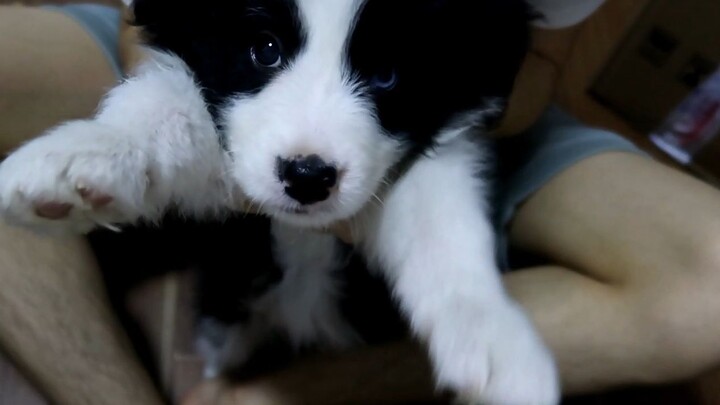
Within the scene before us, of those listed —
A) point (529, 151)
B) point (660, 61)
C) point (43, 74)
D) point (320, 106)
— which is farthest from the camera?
point (660, 61)

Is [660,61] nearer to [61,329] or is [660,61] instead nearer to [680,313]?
[680,313]

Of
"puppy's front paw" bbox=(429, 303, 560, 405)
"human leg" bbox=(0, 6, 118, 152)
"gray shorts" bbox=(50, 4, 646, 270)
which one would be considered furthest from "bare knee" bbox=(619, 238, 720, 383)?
"human leg" bbox=(0, 6, 118, 152)

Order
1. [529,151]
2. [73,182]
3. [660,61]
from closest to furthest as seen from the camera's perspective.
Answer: [73,182]
[529,151]
[660,61]

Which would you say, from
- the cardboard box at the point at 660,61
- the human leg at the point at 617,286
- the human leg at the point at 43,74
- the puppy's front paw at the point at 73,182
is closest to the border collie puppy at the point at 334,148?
the puppy's front paw at the point at 73,182

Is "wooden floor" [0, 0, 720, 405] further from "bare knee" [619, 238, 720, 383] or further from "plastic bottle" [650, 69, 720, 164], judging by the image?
"bare knee" [619, 238, 720, 383]

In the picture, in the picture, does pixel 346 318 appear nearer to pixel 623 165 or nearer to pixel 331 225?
pixel 331 225

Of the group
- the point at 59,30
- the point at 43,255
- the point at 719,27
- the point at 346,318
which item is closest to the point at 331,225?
the point at 346,318

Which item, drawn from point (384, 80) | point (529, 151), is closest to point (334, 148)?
point (384, 80)
